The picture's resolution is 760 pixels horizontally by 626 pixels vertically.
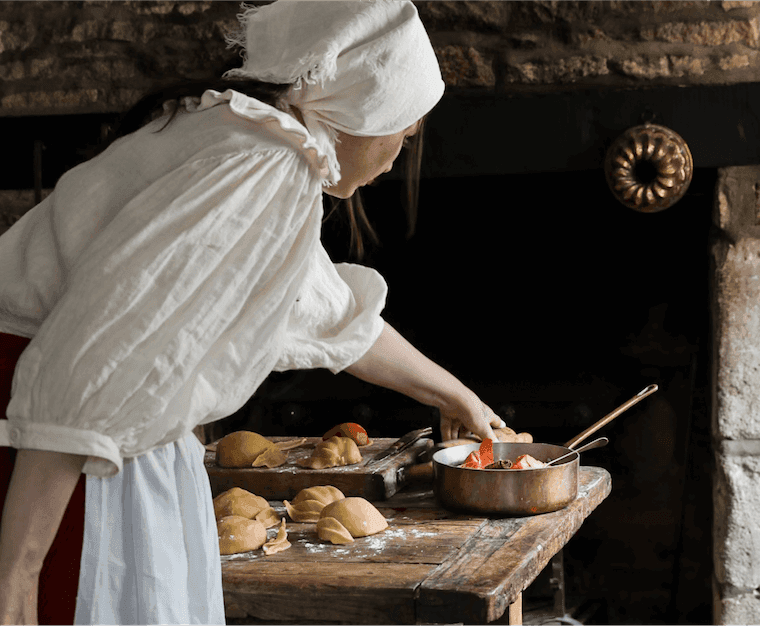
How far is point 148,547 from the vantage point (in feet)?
2.97

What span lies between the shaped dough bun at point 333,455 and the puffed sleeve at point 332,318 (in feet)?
1.00

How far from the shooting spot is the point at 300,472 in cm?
153

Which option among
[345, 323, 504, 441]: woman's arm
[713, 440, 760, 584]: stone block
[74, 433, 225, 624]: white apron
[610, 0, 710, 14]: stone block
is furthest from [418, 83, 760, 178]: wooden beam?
[74, 433, 225, 624]: white apron

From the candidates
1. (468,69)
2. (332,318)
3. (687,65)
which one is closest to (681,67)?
(687,65)

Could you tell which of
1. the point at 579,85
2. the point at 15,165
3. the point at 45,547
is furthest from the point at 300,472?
the point at 15,165

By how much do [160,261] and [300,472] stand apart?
818mm

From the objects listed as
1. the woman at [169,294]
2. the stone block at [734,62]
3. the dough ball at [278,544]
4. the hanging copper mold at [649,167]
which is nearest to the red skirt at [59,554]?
the woman at [169,294]

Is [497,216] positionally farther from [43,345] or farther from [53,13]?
[43,345]

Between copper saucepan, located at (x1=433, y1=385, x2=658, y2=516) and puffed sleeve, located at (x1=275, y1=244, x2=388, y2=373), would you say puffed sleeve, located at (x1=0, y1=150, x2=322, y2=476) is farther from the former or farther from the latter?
copper saucepan, located at (x1=433, y1=385, x2=658, y2=516)

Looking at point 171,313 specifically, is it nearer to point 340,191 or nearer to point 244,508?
point 340,191

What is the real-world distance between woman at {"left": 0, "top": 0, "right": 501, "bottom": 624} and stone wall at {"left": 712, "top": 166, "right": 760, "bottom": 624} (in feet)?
4.78

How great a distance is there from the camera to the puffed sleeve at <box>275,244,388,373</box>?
4.03 feet

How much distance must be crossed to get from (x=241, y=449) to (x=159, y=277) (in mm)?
848

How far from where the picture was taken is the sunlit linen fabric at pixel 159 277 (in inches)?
30.1
